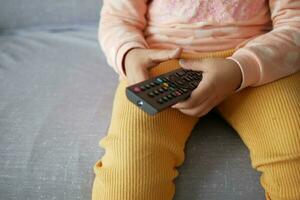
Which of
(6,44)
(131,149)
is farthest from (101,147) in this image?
(6,44)

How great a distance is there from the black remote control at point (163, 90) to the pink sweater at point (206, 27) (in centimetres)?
10

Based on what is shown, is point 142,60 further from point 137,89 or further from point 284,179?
point 284,179

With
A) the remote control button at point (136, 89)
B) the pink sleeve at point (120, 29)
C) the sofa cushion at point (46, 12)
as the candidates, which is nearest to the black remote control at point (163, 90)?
the remote control button at point (136, 89)

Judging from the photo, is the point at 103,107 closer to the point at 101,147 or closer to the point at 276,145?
the point at 101,147

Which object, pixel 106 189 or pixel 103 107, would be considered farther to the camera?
pixel 103 107

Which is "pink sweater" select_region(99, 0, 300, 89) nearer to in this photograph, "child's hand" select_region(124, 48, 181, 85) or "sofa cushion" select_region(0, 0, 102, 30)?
"child's hand" select_region(124, 48, 181, 85)

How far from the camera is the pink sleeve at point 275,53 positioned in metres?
0.55

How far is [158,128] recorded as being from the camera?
20.9 inches

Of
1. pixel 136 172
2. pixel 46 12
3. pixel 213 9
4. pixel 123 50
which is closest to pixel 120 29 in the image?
pixel 123 50

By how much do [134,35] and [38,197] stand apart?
0.98ft

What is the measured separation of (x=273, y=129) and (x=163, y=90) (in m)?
0.16

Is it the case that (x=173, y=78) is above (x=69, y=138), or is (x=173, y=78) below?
above

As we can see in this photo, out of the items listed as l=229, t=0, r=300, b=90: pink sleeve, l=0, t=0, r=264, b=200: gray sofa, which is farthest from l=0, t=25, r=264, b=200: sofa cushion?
l=229, t=0, r=300, b=90: pink sleeve

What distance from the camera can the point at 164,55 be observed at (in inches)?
21.6
